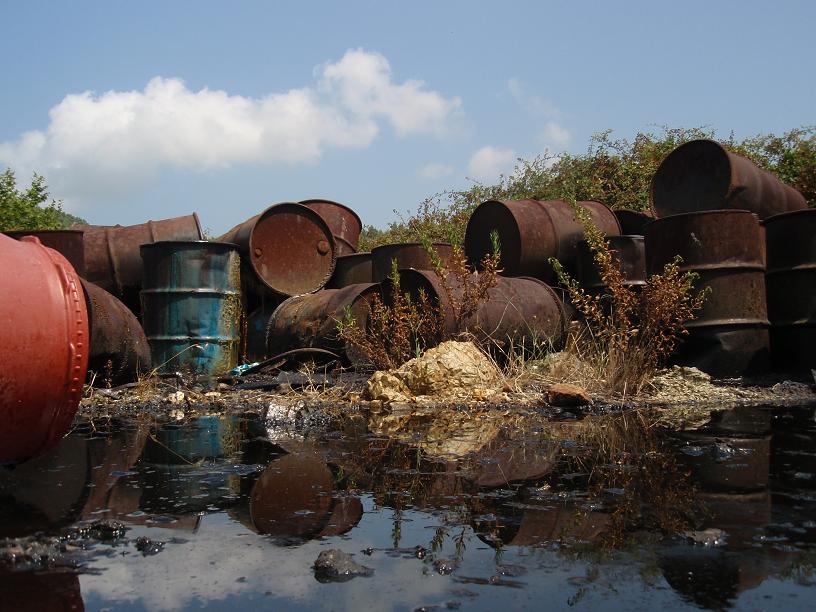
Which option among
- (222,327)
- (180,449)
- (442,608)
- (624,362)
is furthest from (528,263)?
(442,608)

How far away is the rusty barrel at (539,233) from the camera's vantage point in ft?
22.5

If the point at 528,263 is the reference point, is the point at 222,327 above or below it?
below

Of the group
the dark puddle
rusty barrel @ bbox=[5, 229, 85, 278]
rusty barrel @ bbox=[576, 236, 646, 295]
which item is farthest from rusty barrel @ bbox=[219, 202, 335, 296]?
the dark puddle

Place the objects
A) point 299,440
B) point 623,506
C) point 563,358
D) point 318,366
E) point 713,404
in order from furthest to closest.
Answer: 1. point 318,366
2. point 563,358
3. point 713,404
4. point 299,440
5. point 623,506

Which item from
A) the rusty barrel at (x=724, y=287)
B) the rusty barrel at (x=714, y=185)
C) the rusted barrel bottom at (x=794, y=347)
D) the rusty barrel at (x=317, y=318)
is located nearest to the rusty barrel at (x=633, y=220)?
the rusty barrel at (x=714, y=185)

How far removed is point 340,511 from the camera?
2297 millimetres

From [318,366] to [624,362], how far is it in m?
2.44

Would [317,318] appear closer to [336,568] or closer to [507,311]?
[507,311]

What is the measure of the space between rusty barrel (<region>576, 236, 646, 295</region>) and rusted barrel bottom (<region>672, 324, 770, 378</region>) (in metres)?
0.61

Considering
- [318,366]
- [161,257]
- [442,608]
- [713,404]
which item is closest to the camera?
[442,608]

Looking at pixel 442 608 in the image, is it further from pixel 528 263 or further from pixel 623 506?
pixel 528 263

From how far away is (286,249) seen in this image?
7.66 metres

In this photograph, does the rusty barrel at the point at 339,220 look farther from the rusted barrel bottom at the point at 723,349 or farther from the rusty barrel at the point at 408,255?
the rusted barrel bottom at the point at 723,349

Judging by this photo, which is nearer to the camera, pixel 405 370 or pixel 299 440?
pixel 299 440
